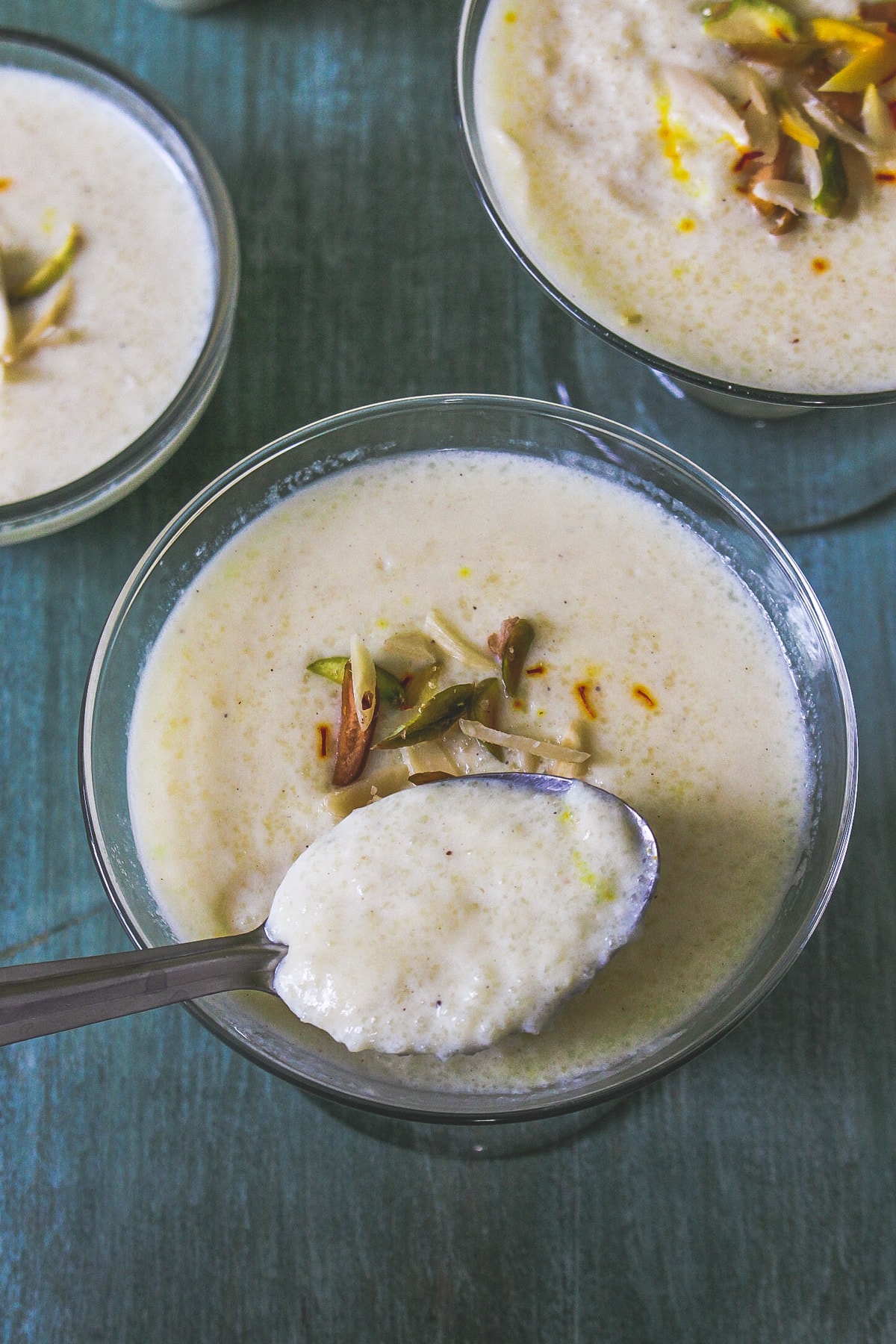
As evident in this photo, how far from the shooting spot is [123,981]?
40.7 inches

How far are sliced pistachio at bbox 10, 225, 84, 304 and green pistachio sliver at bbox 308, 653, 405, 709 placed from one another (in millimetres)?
696

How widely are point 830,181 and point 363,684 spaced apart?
0.77m

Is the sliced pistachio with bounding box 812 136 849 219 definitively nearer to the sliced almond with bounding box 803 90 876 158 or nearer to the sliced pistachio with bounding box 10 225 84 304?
the sliced almond with bounding box 803 90 876 158

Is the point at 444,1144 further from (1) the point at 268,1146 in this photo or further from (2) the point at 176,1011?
(2) the point at 176,1011

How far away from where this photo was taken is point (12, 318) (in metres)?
1.53

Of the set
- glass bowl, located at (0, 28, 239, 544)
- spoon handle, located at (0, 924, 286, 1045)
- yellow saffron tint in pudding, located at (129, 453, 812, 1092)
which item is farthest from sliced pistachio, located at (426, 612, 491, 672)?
glass bowl, located at (0, 28, 239, 544)

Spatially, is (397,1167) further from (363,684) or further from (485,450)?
(485,450)

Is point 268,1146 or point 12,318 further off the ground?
point 12,318

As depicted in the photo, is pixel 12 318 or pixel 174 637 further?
pixel 12 318

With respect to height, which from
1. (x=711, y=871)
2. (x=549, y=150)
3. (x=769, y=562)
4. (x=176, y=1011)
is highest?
(x=549, y=150)

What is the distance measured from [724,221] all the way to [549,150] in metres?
0.22

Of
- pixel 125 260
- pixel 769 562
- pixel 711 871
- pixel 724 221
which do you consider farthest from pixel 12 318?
pixel 711 871

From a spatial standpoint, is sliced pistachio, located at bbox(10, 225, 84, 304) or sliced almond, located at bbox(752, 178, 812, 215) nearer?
sliced almond, located at bbox(752, 178, 812, 215)

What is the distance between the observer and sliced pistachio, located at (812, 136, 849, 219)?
51.4 inches
